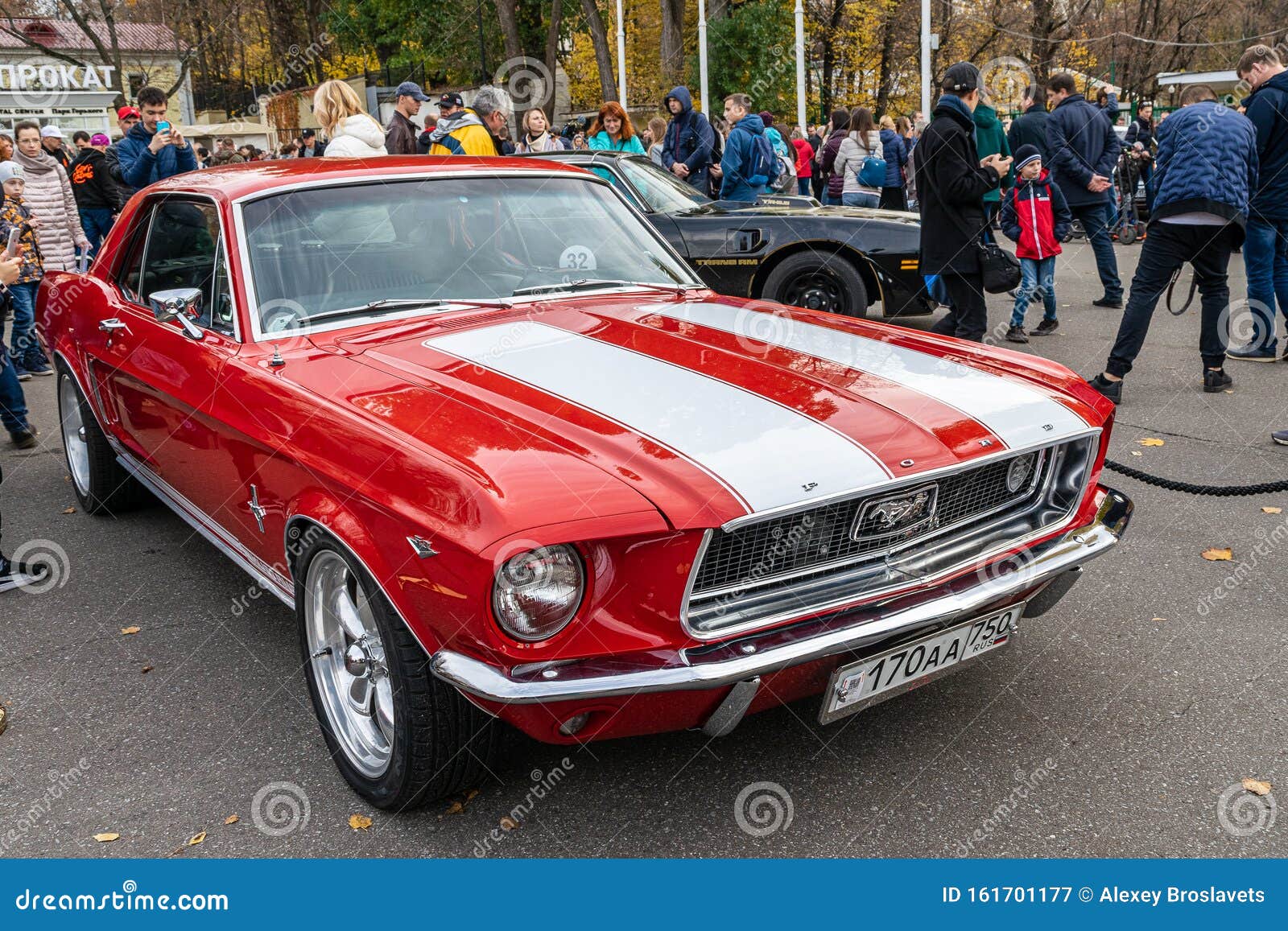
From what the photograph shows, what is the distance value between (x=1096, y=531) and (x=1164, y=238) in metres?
3.99

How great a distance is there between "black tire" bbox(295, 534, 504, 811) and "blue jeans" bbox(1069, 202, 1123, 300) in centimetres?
779

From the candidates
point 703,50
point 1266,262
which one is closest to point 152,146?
point 1266,262

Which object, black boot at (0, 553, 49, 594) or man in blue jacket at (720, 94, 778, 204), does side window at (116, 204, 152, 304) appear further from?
man in blue jacket at (720, 94, 778, 204)

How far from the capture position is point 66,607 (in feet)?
14.3

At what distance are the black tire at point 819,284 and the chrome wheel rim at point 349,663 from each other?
5.81 metres

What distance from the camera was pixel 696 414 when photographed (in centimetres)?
275

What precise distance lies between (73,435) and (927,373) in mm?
4418

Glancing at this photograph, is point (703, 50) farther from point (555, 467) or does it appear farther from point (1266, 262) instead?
point (555, 467)

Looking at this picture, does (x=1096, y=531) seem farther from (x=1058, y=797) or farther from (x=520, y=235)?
(x=520, y=235)

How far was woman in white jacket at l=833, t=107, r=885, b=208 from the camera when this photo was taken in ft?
41.4

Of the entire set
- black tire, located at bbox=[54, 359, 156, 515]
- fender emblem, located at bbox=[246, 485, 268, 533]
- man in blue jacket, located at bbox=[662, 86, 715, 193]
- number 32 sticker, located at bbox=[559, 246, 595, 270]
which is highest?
man in blue jacket, located at bbox=[662, 86, 715, 193]

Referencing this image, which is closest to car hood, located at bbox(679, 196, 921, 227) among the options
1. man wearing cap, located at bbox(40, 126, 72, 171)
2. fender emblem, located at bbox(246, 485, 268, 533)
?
fender emblem, located at bbox(246, 485, 268, 533)

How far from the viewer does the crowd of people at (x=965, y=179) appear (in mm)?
6371

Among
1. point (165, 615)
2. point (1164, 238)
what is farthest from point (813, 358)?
point (1164, 238)
